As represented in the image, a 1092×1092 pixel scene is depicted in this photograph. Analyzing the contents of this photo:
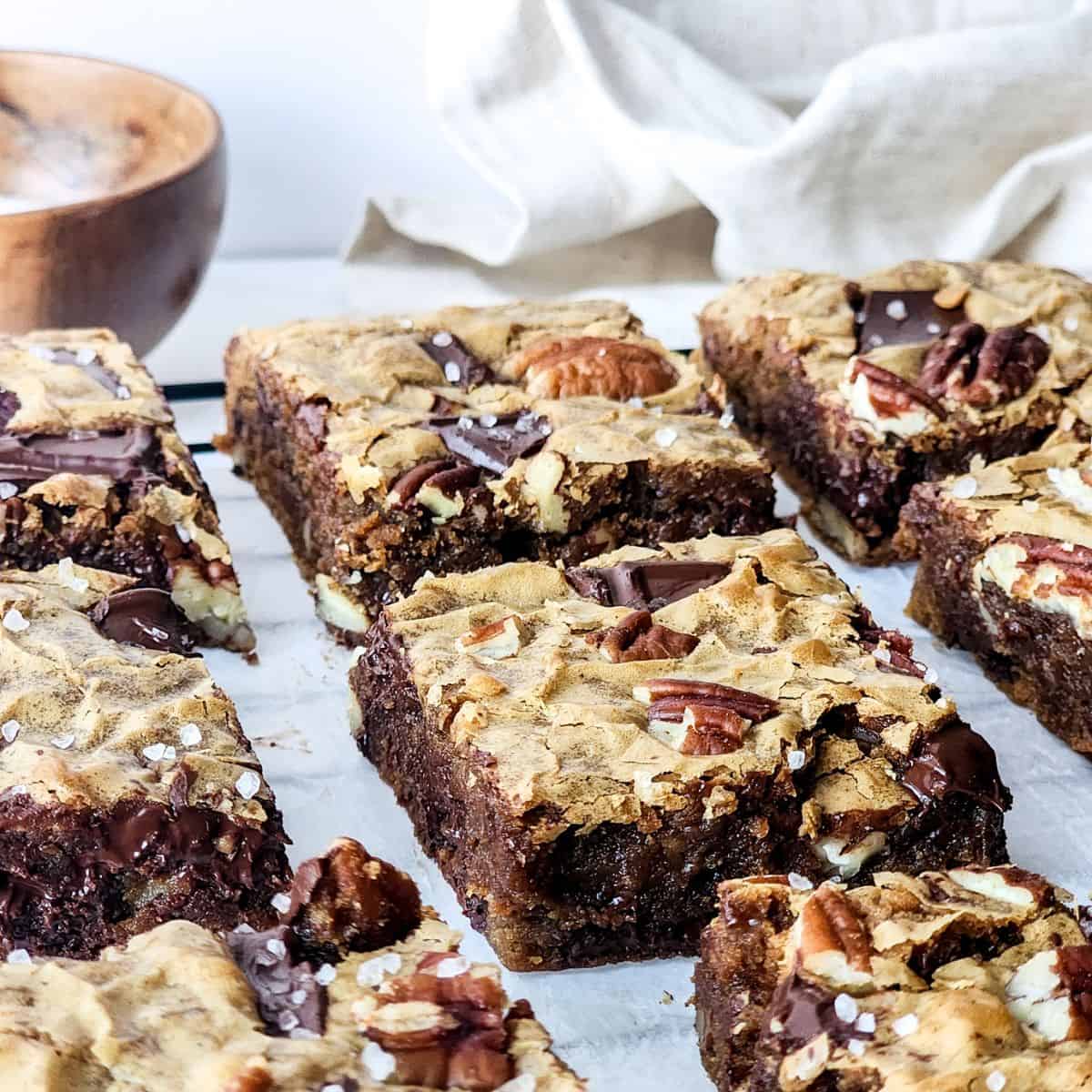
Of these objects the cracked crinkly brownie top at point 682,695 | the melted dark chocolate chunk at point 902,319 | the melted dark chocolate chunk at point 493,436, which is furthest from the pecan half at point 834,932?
the melted dark chocolate chunk at point 902,319

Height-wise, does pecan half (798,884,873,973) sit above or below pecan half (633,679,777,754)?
above

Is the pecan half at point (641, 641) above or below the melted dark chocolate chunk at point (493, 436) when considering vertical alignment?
above

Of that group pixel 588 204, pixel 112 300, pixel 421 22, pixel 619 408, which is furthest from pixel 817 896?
pixel 421 22

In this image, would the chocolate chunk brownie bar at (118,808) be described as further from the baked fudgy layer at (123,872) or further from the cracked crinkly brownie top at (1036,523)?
the cracked crinkly brownie top at (1036,523)

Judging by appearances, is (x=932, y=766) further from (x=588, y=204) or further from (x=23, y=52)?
(x=23, y=52)

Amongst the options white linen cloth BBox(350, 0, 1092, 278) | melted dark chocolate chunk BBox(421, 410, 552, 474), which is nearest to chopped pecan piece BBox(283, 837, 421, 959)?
melted dark chocolate chunk BBox(421, 410, 552, 474)

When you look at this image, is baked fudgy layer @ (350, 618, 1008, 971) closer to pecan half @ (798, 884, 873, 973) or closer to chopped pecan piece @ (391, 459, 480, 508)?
pecan half @ (798, 884, 873, 973)
